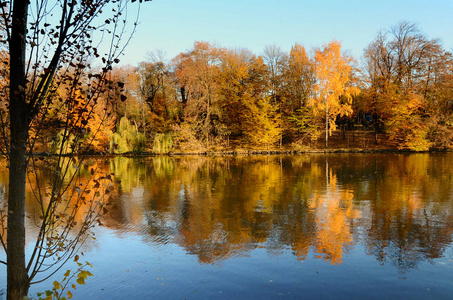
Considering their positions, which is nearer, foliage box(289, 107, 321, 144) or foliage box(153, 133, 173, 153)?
foliage box(153, 133, 173, 153)

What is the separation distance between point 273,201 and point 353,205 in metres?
2.61

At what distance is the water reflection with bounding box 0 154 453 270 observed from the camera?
718 centimetres

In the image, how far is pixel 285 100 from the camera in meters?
45.5

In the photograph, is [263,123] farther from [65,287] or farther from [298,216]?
[65,287]

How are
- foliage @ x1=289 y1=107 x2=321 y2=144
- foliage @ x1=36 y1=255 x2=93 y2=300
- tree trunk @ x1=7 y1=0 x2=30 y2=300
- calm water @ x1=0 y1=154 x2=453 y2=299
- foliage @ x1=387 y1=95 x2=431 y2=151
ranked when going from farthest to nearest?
foliage @ x1=289 y1=107 x2=321 y2=144 → foliage @ x1=387 y1=95 x2=431 y2=151 → calm water @ x1=0 y1=154 x2=453 y2=299 → foliage @ x1=36 y1=255 x2=93 y2=300 → tree trunk @ x1=7 y1=0 x2=30 y2=300

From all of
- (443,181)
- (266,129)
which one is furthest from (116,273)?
(266,129)

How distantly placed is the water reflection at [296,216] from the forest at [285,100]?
2260cm

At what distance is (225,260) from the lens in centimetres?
662

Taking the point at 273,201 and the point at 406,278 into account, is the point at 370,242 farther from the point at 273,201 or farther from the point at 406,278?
the point at 273,201

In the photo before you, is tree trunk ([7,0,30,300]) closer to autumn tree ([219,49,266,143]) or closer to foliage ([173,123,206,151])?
foliage ([173,123,206,151])

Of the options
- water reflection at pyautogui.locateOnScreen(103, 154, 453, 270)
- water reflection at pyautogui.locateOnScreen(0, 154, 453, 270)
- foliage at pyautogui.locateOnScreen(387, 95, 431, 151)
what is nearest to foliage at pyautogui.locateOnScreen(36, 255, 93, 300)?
water reflection at pyautogui.locateOnScreen(0, 154, 453, 270)

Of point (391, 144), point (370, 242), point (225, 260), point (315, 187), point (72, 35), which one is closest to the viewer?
point (72, 35)

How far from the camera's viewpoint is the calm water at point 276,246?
17.9 ft

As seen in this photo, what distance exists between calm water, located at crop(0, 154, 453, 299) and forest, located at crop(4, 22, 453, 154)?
85.2 feet
